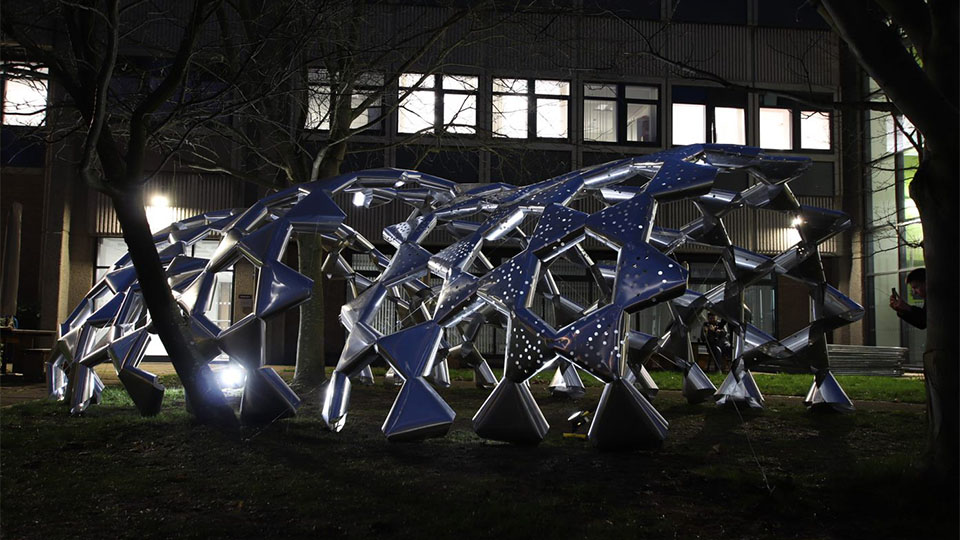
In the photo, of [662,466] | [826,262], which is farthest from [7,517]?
[826,262]

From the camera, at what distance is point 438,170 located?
749 inches

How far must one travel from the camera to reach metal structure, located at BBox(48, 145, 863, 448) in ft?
Answer: 16.6

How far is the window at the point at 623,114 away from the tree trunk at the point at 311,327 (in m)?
11.1

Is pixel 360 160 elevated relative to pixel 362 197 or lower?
elevated

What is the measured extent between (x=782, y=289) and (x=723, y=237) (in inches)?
573

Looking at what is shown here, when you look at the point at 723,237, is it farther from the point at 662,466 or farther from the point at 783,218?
the point at 783,218

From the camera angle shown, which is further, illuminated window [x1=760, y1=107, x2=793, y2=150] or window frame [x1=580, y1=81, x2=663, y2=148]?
illuminated window [x1=760, y1=107, x2=793, y2=150]

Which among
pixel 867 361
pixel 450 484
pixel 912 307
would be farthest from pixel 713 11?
pixel 450 484

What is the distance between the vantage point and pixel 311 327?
10.8 metres

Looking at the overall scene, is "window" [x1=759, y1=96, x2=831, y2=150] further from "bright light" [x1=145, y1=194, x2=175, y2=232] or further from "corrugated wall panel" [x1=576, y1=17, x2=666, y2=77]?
"bright light" [x1=145, y1=194, x2=175, y2=232]

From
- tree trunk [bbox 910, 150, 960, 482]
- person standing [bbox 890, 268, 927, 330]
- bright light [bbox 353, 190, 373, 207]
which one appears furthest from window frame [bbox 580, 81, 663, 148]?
tree trunk [bbox 910, 150, 960, 482]

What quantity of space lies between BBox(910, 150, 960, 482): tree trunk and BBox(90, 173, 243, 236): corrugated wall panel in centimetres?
1675

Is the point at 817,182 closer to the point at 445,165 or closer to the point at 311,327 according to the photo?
the point at 445,165

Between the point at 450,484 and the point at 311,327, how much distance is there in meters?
6.48
